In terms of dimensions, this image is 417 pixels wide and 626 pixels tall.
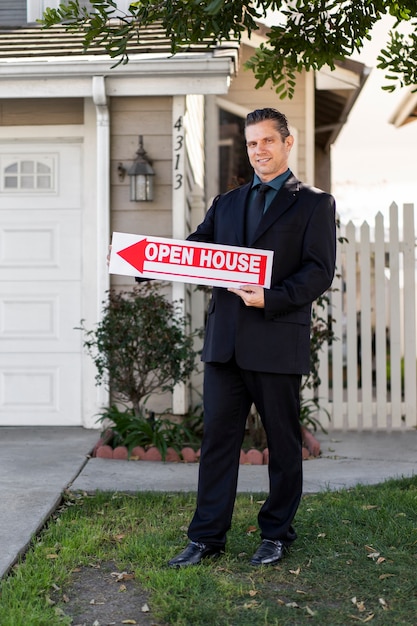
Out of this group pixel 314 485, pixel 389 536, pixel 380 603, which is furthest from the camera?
pixel 314 485

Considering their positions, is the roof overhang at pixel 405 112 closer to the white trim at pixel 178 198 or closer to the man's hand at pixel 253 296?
the white trim at pixel 178 198

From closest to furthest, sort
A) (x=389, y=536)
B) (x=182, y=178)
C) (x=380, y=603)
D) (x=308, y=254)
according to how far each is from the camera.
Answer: (x=380, y=603)
(x=308, y=254)
(x=389, y=536)
(x=182, y=178)

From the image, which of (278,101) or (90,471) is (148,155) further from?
(278,101)

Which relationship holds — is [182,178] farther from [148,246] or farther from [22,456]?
[148,246]

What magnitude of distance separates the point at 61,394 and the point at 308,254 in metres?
4.09

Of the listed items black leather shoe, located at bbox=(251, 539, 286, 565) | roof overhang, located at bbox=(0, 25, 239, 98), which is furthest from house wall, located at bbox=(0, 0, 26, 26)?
black leather shoe, located at bbox=(251, 539, 286, 565)

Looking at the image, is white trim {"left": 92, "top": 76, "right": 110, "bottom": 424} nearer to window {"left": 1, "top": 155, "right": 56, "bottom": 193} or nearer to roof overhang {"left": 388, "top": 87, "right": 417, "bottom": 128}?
window {"left": 1, "top": 155, "right": 56, "bottom": 193}

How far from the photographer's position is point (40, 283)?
7.41 meters

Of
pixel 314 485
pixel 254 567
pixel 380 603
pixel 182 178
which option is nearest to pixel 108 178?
pixel 182 178

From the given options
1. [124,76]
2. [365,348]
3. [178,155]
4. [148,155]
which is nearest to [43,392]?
[148,155]

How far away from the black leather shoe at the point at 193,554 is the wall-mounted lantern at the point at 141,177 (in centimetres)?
378

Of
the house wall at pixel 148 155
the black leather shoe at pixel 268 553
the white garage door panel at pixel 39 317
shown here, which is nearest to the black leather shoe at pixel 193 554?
the black leather shoe at pixel 268 553

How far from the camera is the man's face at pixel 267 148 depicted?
3.73m

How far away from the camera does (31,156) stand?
7402 millimetres
